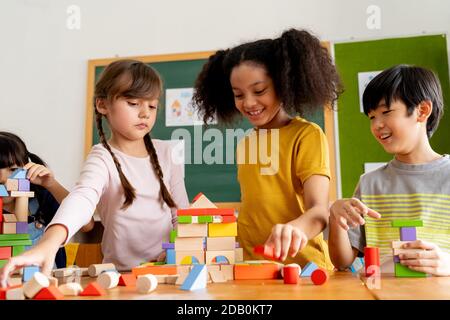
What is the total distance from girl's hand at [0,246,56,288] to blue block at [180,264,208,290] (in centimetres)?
21

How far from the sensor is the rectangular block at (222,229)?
2.54 feet

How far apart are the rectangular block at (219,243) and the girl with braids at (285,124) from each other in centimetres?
25

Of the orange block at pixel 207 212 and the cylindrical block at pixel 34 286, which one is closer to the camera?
the cylindrical block at pixel 34 286

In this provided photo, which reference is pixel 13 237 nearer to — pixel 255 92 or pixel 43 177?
pixel 43 177

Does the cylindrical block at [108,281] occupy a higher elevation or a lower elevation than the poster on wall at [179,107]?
lower

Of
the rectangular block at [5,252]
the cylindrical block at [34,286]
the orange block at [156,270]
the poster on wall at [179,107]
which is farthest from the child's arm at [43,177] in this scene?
the poster on wall at [179,107]

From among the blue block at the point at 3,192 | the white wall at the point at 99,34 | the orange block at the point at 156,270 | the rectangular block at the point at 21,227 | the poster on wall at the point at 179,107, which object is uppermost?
the white wall at the point at 99,34

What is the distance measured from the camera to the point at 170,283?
69 centimetres

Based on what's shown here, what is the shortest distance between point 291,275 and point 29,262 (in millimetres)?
363

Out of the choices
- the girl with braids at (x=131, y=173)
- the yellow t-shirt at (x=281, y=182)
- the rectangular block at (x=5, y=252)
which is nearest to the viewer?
the rectangular block at (x=5, y=252)

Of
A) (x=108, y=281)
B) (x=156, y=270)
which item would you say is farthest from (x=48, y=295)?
(x=156, y=270)

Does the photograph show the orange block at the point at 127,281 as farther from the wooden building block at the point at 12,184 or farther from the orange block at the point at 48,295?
the wooden building block at the point at 12,184

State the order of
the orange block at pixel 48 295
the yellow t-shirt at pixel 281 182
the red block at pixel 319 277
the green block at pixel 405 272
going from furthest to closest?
1. the yellow t-shirt at pixel 281 182
2. the green block at pixel 405 272
3. the red block at pixel 319 277
4. the orange block at pixel 48 295
